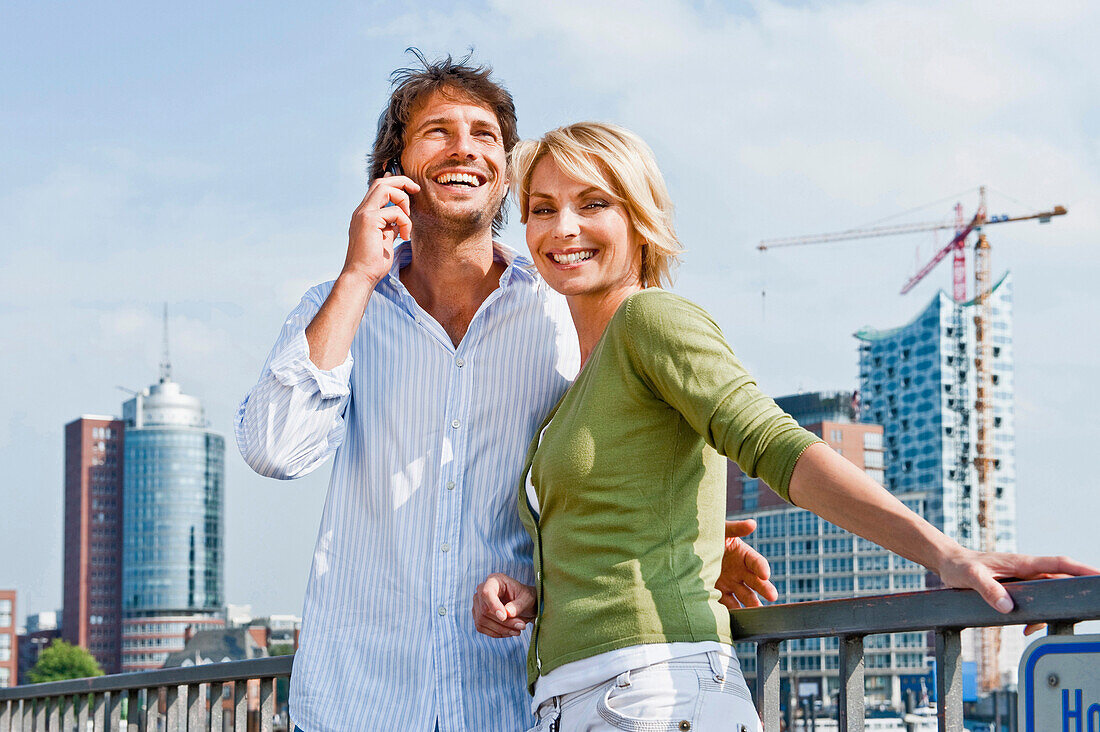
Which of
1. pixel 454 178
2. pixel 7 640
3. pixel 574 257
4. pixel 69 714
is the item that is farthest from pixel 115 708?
pixel 7 640

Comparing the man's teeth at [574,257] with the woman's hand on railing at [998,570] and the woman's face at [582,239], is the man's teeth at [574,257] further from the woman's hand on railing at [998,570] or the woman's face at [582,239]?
the woman's hand on railing at [998,570]

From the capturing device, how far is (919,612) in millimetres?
1843

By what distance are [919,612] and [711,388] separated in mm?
476

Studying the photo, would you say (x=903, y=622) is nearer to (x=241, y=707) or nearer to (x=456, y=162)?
(x=456, y=162)

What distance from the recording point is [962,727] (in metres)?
1.83

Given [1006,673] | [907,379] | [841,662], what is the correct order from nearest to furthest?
[841,662]
[1006,673]
[907,379]

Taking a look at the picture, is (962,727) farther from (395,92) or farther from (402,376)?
(395,92)

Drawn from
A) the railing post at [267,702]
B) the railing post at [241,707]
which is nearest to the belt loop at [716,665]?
the railing post at [267,702]

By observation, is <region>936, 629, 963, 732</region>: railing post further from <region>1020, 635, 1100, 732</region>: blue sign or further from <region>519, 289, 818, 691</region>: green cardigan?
<region>519, 289, 818, 691</region>: green cardigan

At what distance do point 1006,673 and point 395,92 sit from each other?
105552 millimetres

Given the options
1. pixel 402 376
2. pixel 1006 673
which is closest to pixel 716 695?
pixel 402 376

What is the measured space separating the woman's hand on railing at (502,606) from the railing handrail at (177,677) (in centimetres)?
104

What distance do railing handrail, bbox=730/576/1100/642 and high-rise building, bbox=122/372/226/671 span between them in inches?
4709

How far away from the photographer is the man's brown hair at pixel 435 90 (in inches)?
107
